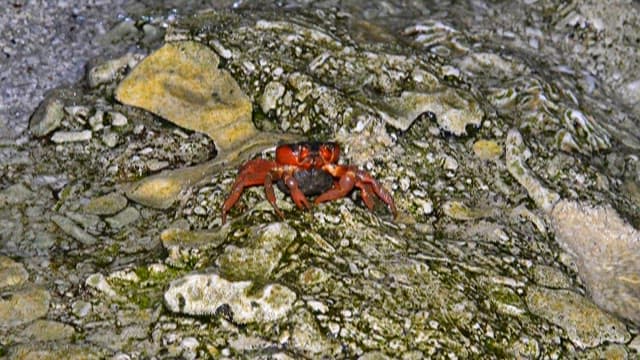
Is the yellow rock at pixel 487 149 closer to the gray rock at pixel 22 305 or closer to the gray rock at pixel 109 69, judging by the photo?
the gray rock at pixel 109 69

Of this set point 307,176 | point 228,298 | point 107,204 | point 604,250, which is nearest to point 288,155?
point 307,176

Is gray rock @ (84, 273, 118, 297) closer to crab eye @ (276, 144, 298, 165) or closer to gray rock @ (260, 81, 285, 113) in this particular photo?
crab eye @ (276, 144, 298, 165)

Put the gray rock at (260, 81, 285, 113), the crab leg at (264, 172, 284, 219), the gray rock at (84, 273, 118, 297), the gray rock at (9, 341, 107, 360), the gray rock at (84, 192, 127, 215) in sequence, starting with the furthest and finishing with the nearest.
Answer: the gray rock at (260, 81, 285, 113)
the gray rock at (84, 192, 127, 215)
the crab leg at (264, 172, 284, 219)
the gray rock at (84, 273, 118, 297)
the gray rock at (9, 341, 107, 360)

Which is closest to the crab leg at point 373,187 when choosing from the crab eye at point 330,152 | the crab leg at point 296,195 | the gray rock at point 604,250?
the crab eye at point 330,152

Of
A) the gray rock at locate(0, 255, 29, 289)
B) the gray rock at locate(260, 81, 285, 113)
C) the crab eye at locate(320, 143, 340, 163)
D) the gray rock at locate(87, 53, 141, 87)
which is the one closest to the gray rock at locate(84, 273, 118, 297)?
the gray rock at locate(0, 255, 29, 289)

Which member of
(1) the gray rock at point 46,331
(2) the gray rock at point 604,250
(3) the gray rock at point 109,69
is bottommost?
(1) the gray rock at point 46,331
